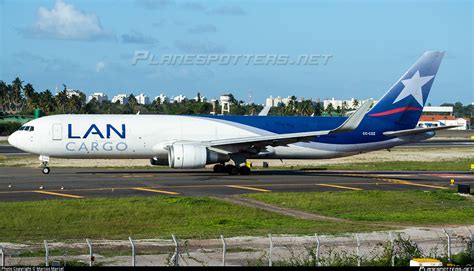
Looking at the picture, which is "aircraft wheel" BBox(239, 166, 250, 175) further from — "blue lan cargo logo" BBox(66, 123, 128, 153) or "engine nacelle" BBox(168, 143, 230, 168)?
"blue lan cargo logo" BBox(66, 123, 128, 153)

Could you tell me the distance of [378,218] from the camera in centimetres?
3453

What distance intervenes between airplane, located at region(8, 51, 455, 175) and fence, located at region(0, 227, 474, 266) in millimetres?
23795

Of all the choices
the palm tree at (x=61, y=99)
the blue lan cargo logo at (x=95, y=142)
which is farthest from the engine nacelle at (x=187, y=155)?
the palm tree at (x=61, y=99)

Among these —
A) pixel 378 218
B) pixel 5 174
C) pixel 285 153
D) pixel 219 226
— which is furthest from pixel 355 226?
pixel 5 174

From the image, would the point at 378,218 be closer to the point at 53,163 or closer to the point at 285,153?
the point at 285,153

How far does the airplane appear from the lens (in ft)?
168

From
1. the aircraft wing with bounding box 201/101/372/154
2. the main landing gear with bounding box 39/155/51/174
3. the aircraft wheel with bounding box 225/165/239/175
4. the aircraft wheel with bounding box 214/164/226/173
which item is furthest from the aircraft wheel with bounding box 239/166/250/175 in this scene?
the main landing gear with bounding box 39/155/51/174

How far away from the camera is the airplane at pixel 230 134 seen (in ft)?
168

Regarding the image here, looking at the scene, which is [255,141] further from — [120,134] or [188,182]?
[120,134]

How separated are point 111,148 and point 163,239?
25521 mm

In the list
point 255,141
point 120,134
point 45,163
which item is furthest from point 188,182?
point 45,163

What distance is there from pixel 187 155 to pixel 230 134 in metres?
5.67

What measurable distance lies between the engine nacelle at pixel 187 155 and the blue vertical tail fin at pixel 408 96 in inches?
569

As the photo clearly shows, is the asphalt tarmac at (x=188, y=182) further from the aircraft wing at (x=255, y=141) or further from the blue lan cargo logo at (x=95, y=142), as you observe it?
the aircraft wing at (x=255, y=141)
